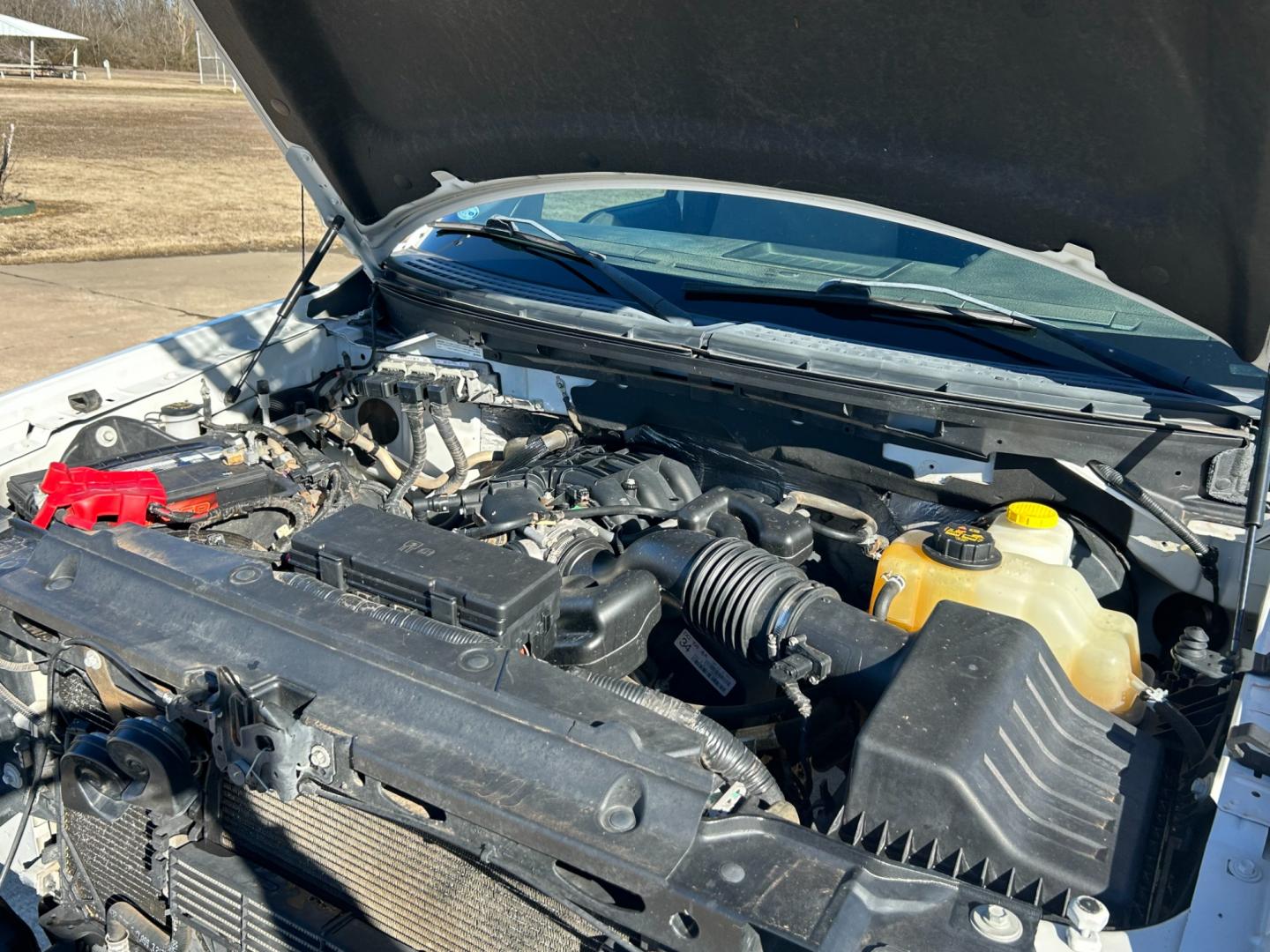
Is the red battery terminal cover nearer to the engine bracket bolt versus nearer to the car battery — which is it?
the car battery

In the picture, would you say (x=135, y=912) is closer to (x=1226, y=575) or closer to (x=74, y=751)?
(x=74, y=751)

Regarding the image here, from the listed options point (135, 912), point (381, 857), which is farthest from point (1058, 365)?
point (135, 912)

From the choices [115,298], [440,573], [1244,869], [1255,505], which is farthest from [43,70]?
[1244,869]

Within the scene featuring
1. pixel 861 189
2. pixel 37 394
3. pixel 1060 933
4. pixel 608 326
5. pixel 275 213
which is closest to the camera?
pixel 1060 933

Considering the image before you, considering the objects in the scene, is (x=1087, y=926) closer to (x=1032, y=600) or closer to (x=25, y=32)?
(x=1032, y=600)

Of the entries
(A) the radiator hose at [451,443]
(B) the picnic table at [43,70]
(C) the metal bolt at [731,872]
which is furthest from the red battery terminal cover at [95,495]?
(B) the picnic table at [43,70]

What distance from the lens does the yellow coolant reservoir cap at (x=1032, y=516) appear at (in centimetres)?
195

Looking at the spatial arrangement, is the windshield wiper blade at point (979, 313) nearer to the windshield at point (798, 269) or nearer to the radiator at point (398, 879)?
the windshield at point (798, 269)

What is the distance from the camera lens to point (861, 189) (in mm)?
2016

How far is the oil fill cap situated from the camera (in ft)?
6.13

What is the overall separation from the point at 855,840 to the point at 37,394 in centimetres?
217

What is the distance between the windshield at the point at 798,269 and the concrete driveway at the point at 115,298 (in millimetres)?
5074

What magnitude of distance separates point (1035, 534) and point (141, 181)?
51.1ft

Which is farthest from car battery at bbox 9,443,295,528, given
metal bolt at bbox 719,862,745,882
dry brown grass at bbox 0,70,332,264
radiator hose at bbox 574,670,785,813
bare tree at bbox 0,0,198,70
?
bare tree at bbox 0,0,198,70
